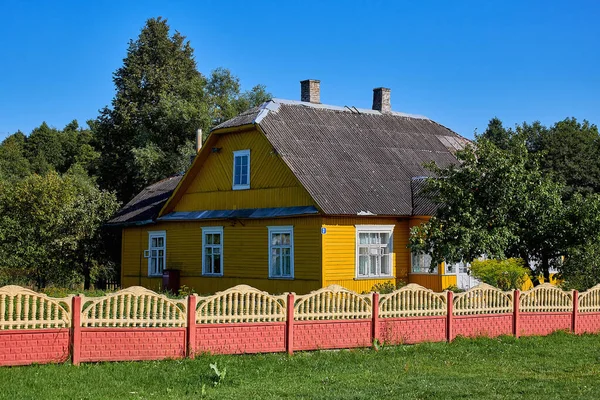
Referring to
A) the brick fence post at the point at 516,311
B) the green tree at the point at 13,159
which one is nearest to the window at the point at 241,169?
the brick fence post at the point at 516,311

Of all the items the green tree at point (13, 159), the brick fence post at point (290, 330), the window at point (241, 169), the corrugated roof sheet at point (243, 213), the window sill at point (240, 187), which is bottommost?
the brick fence post at point (290, 330)

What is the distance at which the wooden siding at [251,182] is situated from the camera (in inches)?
947

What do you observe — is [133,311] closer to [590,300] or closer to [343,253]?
[343,253]

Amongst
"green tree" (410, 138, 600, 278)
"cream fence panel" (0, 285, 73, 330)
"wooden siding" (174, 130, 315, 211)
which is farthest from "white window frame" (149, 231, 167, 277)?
"cream fence panel" (0, 285, 73, 330)

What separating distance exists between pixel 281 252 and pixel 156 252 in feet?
21.9

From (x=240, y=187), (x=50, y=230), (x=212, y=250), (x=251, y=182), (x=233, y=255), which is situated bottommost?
(x=233, y=255)

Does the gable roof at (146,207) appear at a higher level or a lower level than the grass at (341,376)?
higher

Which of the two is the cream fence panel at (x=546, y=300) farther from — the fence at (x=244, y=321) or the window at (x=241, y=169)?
the window at (x=241, y=169)

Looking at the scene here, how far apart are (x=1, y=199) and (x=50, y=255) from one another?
4533 millimetres

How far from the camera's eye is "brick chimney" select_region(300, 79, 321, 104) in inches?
1145

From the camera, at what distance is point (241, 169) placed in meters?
26.0

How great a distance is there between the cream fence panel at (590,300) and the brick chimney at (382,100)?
12739mm

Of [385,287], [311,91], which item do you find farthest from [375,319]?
[311,91]

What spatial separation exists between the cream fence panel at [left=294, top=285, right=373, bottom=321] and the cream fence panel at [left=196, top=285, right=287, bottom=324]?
1.31 ft
